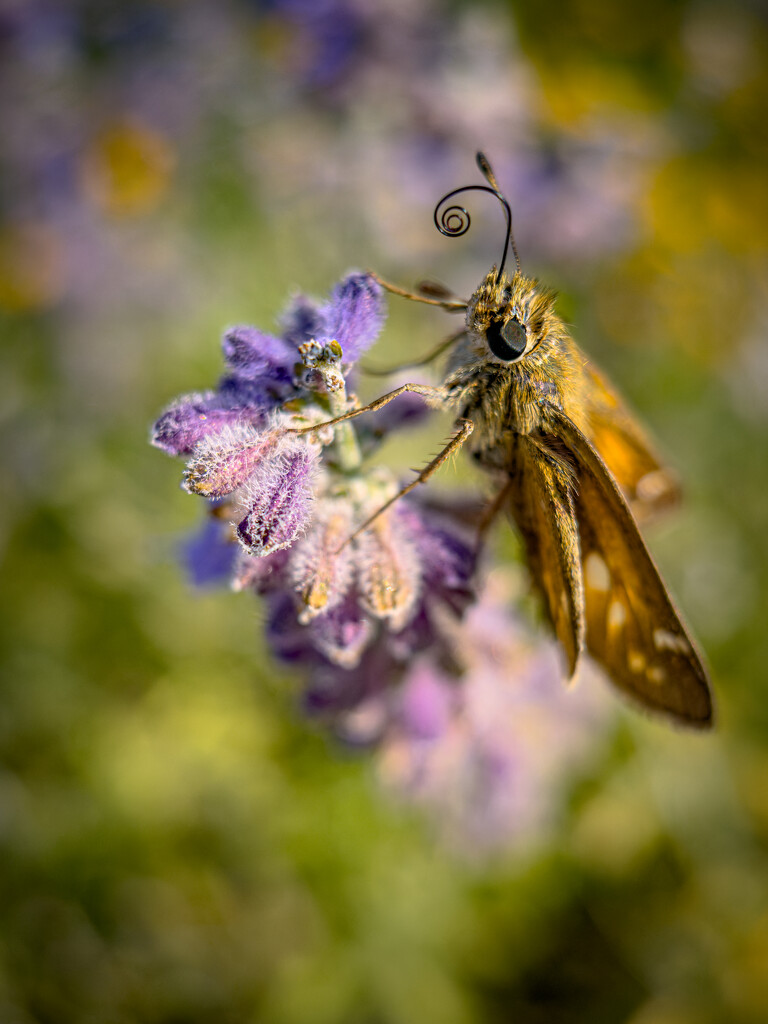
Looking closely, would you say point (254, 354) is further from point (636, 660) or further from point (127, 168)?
point (127, 168)

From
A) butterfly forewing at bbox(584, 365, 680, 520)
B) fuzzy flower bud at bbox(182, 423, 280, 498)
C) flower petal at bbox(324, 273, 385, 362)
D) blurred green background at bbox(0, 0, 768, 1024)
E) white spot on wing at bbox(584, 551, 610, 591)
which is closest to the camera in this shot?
fuzzy flower bud at bbox(182, 423, 280, 498)

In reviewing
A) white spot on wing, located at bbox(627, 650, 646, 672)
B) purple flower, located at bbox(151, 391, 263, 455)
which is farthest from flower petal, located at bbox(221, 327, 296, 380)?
white spot on wing, located at bbox(627, 650, 646, 672)

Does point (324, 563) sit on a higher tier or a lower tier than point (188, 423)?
lower

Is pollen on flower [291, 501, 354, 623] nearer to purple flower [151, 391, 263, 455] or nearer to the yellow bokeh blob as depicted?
purple flower [151, 391, 263, 455]

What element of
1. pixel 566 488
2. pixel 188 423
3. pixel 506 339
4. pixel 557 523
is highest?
pixel 506 339

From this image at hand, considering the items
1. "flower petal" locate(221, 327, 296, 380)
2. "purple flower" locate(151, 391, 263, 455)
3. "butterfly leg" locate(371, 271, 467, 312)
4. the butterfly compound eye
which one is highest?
"butterfly leg" locate(371, 271, 467, 312)

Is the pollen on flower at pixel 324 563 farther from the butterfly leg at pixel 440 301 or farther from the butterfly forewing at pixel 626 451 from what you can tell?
the butterfly forewing at pixel 626 451

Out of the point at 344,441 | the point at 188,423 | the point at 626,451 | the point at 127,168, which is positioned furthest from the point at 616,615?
the point at 127,168
